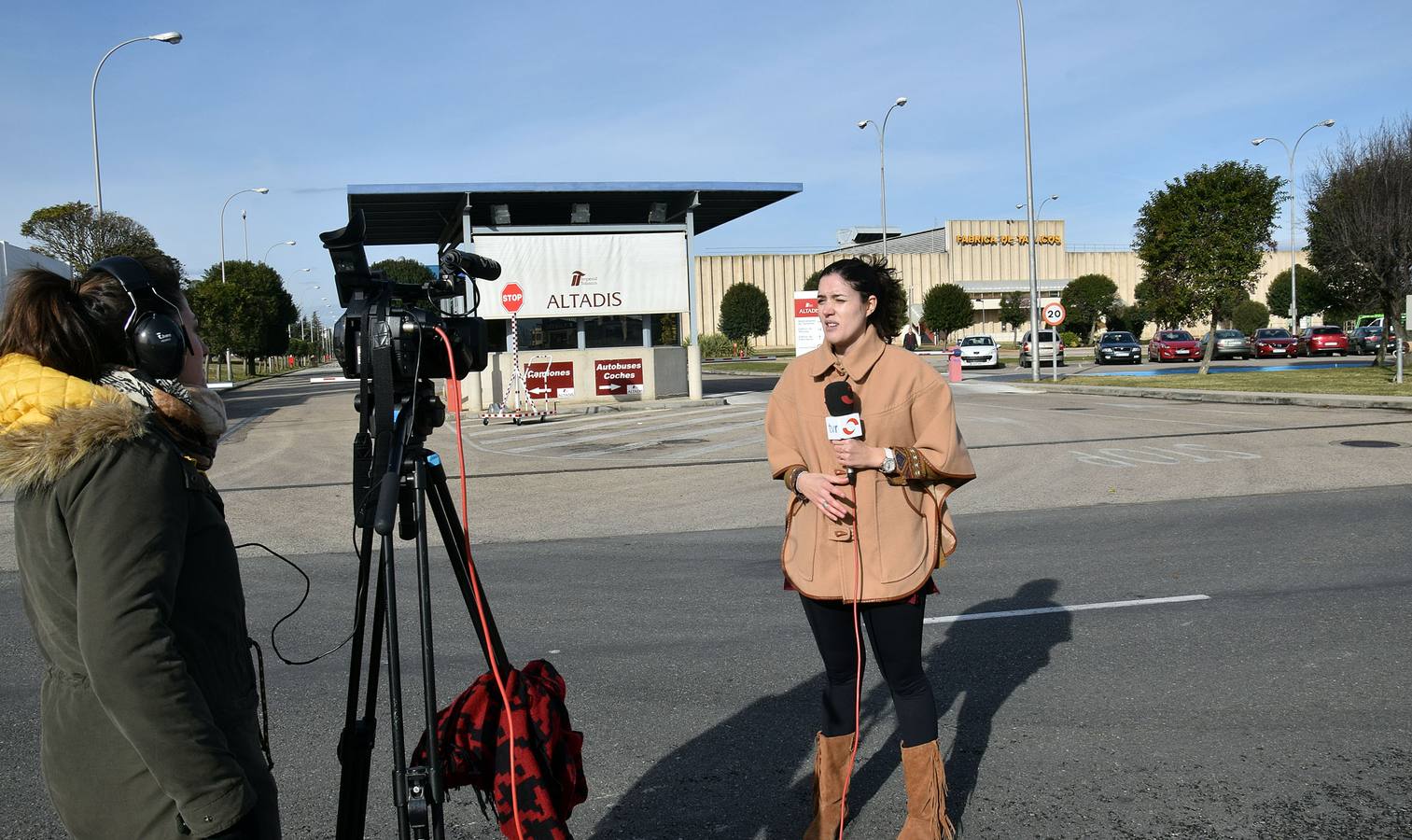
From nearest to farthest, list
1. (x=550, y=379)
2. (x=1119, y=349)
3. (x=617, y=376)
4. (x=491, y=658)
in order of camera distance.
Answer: (x=491, y=658), (x=550, y=379), (x=617, y=376), (x=1119, y=349)

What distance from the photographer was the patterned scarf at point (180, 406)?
190cm

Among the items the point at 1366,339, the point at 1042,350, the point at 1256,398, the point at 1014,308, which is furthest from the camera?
the point at 1014,308

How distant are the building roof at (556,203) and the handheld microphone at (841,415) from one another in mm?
22990

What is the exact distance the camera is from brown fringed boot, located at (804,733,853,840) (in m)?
3.36

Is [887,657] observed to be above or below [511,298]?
below

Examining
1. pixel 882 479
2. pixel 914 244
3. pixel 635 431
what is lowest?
pixel 635 431

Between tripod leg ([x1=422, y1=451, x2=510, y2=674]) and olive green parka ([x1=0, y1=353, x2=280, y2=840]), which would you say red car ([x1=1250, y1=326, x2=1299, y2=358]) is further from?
olive green parka ([x1=0, y1=353, x2=280, y2=840])

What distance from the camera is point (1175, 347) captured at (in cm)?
4328

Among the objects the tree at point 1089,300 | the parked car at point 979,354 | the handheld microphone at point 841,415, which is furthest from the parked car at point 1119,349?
the handheld microphone at point 841,415

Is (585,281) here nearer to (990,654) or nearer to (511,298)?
(511,298)

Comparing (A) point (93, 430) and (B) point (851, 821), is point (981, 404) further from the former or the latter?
(A) point (93, 430)

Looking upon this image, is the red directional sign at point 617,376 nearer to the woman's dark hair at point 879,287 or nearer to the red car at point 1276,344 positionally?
the woman's dark hair at point 879,287

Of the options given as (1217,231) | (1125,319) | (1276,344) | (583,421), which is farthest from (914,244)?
(583,421)

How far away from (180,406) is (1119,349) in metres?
42.7
